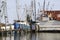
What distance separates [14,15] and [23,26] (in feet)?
0.72

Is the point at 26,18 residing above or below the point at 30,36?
above

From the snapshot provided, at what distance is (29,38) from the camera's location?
9.14 feet

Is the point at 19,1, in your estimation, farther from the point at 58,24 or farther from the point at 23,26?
the point at 58,24

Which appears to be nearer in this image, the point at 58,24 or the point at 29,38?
the point at 29,38

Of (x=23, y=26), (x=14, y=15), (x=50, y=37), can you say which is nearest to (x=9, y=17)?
(x=14, y=15)

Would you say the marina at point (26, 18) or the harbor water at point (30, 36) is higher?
the marina at point (26, 18)

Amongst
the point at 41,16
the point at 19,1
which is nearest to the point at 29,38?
the point at 41,16

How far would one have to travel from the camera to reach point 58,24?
2984mm

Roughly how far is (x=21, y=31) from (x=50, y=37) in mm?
468

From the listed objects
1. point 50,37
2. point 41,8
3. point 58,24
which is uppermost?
point 41,8

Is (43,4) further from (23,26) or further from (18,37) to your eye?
(18,37)

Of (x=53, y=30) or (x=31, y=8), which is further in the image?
(x=53, y=30)

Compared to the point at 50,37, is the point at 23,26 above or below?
above

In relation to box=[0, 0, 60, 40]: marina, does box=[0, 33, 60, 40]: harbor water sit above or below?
below
